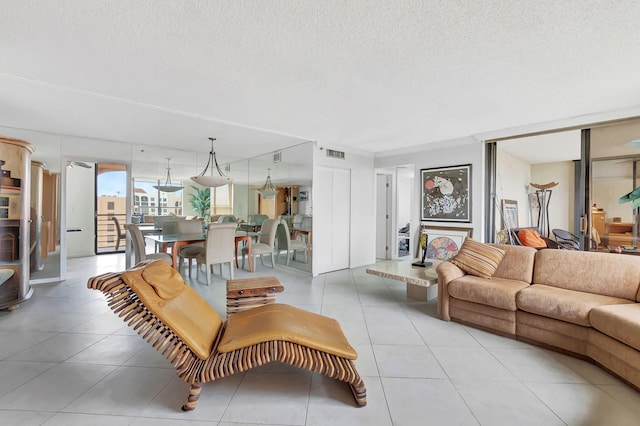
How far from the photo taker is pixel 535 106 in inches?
128

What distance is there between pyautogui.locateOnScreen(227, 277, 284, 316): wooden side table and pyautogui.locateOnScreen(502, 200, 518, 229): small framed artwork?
419 cm

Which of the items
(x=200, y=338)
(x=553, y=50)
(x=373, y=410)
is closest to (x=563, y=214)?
(x=553, y=50)

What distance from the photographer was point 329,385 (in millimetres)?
1927

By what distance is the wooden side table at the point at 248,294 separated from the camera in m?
2.56

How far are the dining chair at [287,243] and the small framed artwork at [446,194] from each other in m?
2.28

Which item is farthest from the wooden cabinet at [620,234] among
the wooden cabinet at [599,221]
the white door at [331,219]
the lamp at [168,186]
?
the lamp at [168,186]

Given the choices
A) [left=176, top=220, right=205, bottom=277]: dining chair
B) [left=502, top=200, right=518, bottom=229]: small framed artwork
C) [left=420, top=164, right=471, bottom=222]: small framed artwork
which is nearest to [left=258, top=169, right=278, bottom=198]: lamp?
[left=176, top=220, right=205, bottom=277]: dining chair

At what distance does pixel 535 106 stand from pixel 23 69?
199 inches

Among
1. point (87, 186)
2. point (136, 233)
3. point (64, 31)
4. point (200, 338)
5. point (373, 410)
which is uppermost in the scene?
point (64, 31)

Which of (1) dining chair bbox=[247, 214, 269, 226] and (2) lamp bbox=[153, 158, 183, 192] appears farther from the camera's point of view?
(2) lamp bbox=[153, 158, 183, 192]

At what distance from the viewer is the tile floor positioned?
5.29 ft

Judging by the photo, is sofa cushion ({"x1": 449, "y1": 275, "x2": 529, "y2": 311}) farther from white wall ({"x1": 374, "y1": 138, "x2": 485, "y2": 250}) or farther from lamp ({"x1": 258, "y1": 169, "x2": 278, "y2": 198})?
lamp ({"x1": 258, "y1": 169, "x2": 278, "y2": 198})

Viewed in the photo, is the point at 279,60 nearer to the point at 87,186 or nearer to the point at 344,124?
the point at 344,124

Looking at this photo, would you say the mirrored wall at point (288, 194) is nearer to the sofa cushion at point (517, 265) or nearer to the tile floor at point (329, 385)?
the tile floor at point (329, 385)
